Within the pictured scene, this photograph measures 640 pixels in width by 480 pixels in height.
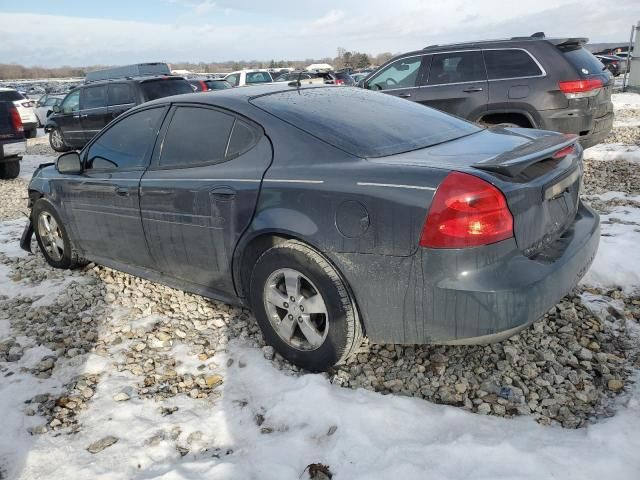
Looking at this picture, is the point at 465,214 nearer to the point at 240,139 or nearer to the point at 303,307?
the point at 303,307

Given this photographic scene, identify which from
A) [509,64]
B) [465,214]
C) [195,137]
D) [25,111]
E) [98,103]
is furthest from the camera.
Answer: [25,111]

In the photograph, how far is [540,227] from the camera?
8.39 feet

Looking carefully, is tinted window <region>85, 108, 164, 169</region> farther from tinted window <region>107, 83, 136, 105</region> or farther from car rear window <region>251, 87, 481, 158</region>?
tinted window <region>107, 83, 136, 105</region>

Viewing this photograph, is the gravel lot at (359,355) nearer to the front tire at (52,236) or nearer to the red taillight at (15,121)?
the front tire at (52,236)

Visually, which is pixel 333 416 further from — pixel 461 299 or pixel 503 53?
pixel 503 53

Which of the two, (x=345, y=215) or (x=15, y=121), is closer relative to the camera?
(x=345, y=215)

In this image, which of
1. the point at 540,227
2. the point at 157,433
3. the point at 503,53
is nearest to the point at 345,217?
the point at 540,227

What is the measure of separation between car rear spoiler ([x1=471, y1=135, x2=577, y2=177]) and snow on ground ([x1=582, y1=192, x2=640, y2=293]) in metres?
1.27

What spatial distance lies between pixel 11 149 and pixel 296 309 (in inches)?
376

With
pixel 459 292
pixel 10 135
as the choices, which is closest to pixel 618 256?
pixel 459 292

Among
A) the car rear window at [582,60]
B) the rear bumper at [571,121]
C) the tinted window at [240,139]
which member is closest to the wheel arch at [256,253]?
the tinted window at [240,139]

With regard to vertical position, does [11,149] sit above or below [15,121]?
below

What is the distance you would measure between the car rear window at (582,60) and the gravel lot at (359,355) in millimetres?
3945

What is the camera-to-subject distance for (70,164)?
4.23 meters
